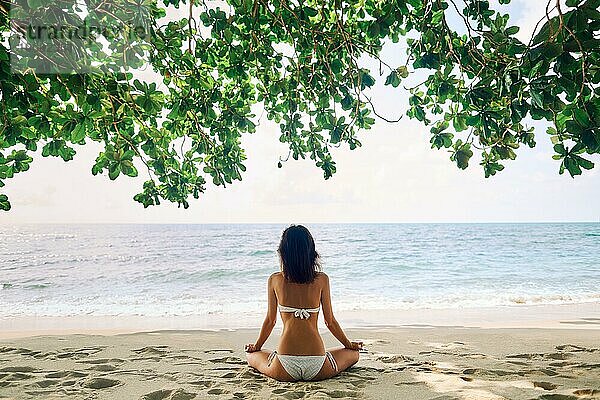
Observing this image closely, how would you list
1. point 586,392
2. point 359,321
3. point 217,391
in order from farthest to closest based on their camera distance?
point 359,321 → point 217,391 → point 586,392

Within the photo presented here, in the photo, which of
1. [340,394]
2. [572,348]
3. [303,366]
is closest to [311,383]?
[303,366]

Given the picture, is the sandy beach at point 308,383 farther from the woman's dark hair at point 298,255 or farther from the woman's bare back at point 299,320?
the woman's dark hair at point 298,255

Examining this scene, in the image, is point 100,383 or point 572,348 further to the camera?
point 572,348

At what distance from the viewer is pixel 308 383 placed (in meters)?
3.76

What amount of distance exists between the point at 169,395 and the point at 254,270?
48.6ft

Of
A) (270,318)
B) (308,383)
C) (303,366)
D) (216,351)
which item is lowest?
(216,351)

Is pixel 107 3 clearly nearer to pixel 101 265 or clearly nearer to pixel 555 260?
pixel 101 265

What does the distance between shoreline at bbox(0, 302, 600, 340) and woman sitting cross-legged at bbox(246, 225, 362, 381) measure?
3221mm

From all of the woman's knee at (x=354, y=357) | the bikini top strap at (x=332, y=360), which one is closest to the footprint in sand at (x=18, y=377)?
the bikini top strap at (x=332, y=360)

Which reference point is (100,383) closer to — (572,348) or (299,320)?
(299,320)

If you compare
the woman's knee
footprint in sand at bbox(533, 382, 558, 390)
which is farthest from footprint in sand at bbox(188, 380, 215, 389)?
footprint in sand at bbox(533, 382, 558, 390)

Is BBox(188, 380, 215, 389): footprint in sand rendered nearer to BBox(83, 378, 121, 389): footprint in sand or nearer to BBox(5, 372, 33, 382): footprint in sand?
BBox(83, 378, 121, 389): footprint in sand

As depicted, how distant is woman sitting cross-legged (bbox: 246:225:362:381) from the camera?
12.5 ft

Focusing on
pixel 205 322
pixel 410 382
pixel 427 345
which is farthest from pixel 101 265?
pixel 410 382
